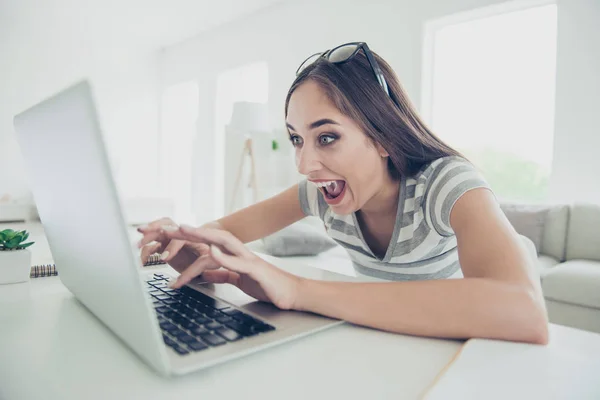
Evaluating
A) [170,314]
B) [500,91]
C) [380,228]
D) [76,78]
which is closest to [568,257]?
[500,91]

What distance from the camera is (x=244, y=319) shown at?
0.58 meters

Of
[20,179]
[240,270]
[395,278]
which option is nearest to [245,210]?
[395,278]

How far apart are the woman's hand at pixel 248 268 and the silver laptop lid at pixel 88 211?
0.47 ft

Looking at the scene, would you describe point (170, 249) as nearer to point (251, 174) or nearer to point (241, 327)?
point (241, 327)

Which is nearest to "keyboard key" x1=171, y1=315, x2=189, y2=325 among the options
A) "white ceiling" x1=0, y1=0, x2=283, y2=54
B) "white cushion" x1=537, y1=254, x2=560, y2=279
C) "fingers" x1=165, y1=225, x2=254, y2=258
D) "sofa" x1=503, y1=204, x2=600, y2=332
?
"fingers" x1=165, y1=225, x2=254, y2=258

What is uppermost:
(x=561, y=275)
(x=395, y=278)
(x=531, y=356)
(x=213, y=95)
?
(x=213, y=95)

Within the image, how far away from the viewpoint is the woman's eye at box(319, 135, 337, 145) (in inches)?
38.1

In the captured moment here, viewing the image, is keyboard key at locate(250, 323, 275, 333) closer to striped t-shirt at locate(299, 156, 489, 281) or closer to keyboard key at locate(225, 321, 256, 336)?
keyboard key at locate(225, 321, 256, 336)

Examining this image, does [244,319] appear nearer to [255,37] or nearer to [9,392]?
[9,392]

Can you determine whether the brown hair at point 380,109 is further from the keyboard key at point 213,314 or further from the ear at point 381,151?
the keyboard key at point 213,314

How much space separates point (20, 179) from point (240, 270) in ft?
20.7

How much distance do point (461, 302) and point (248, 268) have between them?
0.31 m

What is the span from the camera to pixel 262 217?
1.28m

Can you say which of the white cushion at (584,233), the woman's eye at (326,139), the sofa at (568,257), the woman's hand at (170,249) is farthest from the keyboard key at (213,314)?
the white cushion at (584,233)
